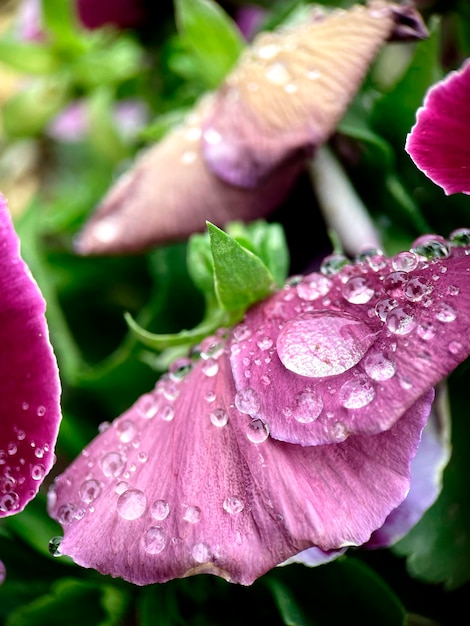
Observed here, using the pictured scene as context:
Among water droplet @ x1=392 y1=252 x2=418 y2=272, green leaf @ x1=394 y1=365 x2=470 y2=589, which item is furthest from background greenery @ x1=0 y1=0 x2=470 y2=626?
water droplet @ x1=392 y1=252 x2=418 y2=272

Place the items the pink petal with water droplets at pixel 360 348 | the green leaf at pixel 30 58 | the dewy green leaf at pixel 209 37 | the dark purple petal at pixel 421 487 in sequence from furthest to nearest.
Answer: the green leaf at pixel 30 58 → the dewy green leaf at pixel 209 37 → the dark purple petal at pixel 421 487 → the pink petal with water droplets at pixel 360 348

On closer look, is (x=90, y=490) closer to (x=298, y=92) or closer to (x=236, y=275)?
(x=236, y=275)

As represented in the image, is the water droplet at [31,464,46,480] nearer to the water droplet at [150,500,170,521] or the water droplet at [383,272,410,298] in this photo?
the water droplet at [150,500,170,521]

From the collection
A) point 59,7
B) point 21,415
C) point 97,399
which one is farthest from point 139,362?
point 59,7

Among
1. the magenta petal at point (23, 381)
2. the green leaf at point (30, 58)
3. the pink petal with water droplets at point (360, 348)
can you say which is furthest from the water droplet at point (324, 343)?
the green leaf at point (30, 58)

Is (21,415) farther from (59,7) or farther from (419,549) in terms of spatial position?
(59,7)

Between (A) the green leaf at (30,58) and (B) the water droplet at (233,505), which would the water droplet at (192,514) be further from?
(A) the green leaf at (30,58)

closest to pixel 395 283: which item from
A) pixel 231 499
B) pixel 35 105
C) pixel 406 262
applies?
pixel 406 262
